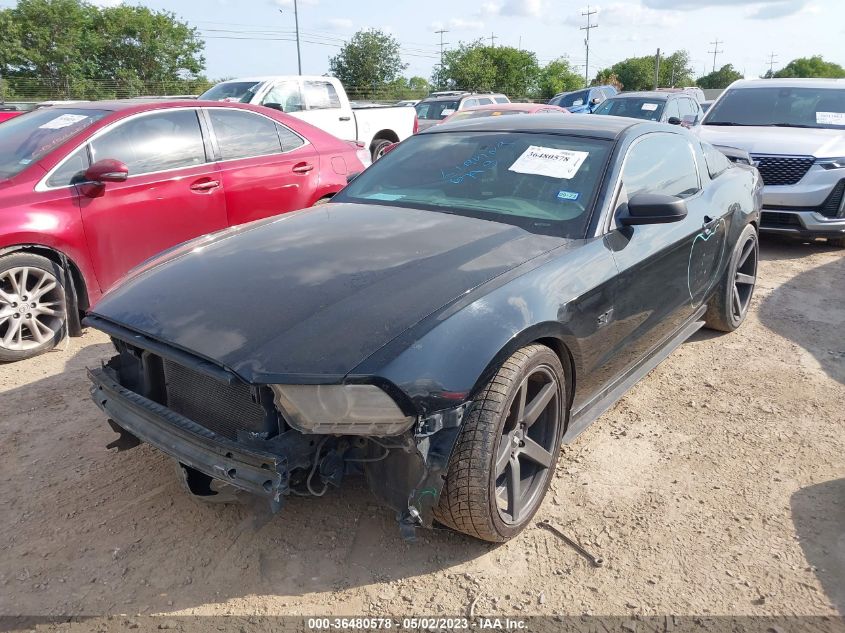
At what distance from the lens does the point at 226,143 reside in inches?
201

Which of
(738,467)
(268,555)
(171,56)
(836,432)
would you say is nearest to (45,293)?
(268,555)

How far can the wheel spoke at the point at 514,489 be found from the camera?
8.19 ft

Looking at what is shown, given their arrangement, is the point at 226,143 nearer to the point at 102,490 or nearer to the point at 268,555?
the point at 102,490

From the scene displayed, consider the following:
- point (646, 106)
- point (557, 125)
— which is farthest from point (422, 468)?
point (646, 106)

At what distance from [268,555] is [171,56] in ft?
146

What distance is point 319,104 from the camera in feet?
33.7

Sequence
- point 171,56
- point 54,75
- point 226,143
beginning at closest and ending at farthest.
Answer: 1. point 226,143
2. point 54,75
3. point 171,56

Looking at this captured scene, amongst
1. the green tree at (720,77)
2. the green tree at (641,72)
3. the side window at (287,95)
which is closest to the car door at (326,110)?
the side window at (287,95)

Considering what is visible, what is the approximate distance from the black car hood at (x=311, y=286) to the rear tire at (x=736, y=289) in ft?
7.00

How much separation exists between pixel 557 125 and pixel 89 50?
42.2 meters

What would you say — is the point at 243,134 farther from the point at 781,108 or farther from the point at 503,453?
the point at 781,108

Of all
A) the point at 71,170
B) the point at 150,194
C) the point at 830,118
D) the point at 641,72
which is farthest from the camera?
the point at 641,72

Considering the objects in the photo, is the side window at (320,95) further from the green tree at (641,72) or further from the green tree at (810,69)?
the green tree at (810,69)

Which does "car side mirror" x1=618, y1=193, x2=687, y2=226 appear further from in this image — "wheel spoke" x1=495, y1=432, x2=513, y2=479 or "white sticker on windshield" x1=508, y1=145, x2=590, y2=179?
"wheel spoke" x1=495, y1=432, x2=513, y2=479
